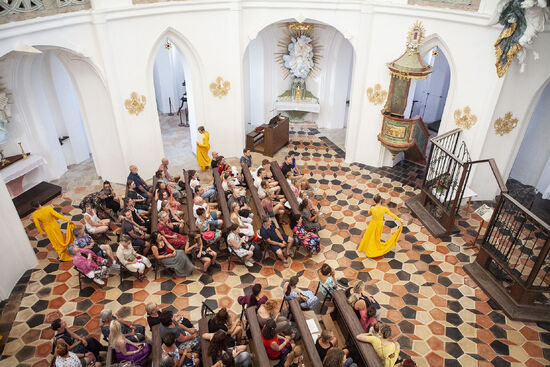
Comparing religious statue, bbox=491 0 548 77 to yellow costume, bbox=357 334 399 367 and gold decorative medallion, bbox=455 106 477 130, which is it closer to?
gold decorative medallion, bbox=455 106 477 130

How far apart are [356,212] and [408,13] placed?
540 cm

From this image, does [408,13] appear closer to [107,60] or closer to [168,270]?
[107,60]

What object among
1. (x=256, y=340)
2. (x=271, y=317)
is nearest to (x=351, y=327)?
(x=271, y=317)

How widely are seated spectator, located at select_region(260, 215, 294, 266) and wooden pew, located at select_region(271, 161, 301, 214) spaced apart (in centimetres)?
96

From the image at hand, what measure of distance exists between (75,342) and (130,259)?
2.01m

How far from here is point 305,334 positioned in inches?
248

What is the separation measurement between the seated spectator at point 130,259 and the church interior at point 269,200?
3 cm

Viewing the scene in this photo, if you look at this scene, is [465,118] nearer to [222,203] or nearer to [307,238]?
[307,238]

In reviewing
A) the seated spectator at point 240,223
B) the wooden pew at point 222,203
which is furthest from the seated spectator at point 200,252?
the seated spectator at point 240,223

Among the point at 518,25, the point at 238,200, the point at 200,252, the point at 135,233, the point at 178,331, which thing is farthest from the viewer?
the point at 238,200

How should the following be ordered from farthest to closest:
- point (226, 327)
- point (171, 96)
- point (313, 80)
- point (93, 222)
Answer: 1. point (171, 96)
2. point (313, 80)
3. point (93, 222)
4. point (226, 327)

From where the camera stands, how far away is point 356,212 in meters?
10.6

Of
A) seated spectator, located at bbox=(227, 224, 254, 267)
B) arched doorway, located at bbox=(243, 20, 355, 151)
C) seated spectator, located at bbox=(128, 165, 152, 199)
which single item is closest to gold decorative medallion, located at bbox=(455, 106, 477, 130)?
arched doorway, located at bbox=(243, 20, 355, 151)

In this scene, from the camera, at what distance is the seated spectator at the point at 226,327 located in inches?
240
